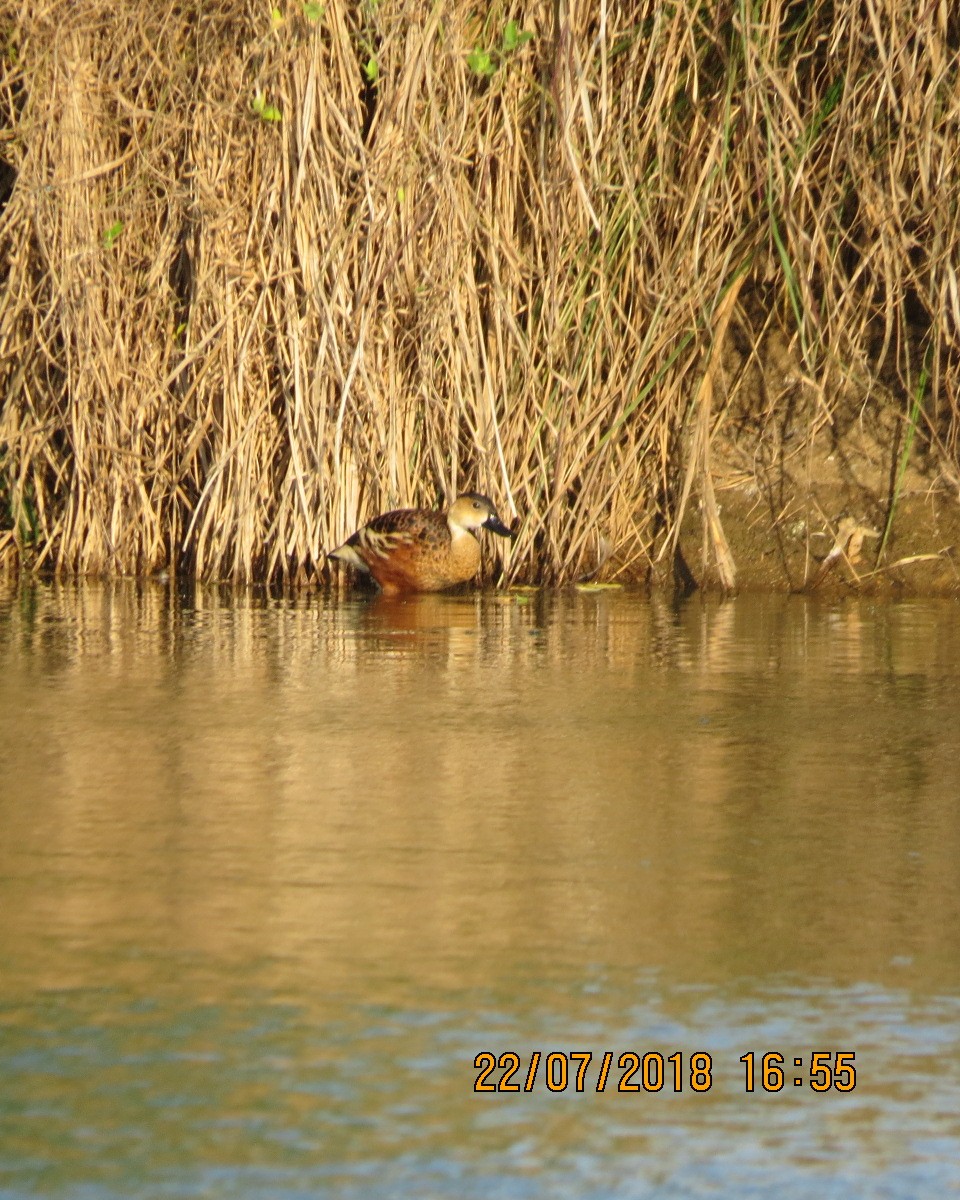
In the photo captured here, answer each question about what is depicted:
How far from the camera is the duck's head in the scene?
21.9ft

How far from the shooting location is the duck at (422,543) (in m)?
6.58

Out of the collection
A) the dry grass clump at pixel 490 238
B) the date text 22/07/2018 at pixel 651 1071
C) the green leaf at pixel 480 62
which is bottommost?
the date text 22/07/2018 at pixel 651 1071

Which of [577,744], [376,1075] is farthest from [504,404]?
[376,1075]

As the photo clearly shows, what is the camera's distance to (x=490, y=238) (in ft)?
22.6

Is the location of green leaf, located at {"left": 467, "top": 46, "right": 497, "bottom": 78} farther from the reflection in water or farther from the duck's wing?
the reflection in water

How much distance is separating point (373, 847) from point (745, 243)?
4.06 meters

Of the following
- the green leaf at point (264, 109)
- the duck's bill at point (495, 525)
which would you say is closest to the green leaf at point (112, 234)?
the green leaf at point (264, 109)

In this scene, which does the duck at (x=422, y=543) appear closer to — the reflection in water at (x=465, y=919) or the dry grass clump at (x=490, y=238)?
the dry grass clump at (x=490, y=238)

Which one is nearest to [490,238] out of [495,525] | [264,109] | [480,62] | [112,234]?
[480,62]

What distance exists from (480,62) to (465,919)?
4463 mm

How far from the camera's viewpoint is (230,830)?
3312 mm

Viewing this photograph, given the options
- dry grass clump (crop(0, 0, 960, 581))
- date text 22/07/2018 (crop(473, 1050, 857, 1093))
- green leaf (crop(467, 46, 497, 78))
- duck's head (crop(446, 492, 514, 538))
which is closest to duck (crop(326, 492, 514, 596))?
duck's head (crop(446, 492, 514, 538))

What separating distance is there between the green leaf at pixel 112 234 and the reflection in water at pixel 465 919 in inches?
106

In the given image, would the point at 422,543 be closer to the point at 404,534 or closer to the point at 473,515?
the point at 404,534
